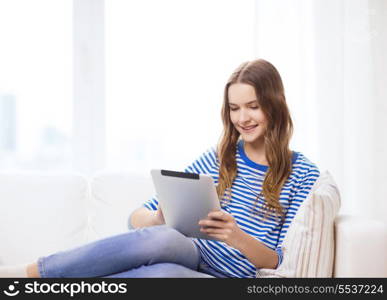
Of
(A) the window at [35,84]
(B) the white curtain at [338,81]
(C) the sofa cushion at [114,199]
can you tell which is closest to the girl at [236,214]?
(C) the sofa cushion at [114,199]

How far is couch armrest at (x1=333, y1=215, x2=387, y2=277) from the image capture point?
58.4 inches

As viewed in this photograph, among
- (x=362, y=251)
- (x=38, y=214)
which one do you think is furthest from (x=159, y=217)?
(x=362, y=251)

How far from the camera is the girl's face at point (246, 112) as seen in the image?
73.0 inches

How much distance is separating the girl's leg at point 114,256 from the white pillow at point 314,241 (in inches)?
14.4

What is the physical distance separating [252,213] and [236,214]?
0.06 m

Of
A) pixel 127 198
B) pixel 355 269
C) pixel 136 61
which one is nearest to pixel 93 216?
pixel 127 198

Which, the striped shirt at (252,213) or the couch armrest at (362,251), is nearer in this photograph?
the couch armrest at (362,251)

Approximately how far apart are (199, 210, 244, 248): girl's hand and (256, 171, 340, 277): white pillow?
19cm

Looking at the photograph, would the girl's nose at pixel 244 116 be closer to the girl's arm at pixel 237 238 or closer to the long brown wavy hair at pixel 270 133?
the long brown wavy hair at pixel 270 133

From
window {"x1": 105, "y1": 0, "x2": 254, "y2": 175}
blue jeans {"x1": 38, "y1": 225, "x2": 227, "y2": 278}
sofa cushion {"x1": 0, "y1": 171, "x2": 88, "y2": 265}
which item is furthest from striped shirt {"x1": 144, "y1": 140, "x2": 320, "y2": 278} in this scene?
window {"x1": 105, "y1": 0, "x2": 254, "y2": 175}

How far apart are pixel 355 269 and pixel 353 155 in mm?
1466

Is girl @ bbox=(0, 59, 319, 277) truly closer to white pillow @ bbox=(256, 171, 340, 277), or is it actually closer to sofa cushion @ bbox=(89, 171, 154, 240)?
white pillow @ bbox=(256, 171, 340, 277)

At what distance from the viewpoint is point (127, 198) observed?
2203mm

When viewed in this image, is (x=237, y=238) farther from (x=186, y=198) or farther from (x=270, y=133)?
(x=270, y=133)
